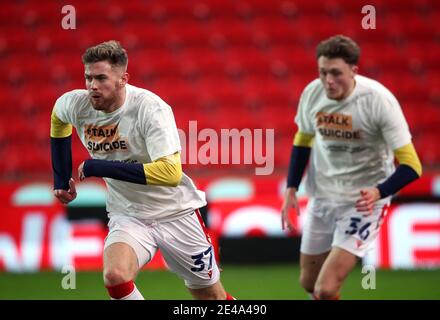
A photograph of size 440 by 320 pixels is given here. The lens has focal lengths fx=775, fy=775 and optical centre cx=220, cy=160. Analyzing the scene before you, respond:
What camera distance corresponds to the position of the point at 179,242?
4.88 metres

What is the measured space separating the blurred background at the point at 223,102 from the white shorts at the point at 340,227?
5.50 ft

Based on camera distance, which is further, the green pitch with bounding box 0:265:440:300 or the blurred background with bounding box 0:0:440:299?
the blurred background with bounding box 0:0:440:299

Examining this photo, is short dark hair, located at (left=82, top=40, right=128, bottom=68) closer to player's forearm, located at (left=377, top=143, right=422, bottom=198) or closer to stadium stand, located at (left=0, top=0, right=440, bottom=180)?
player's forearm, located at (left=377, top=143, right=422, bottom=198)

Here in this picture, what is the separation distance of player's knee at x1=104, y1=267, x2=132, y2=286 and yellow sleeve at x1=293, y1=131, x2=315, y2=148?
1.96 metres

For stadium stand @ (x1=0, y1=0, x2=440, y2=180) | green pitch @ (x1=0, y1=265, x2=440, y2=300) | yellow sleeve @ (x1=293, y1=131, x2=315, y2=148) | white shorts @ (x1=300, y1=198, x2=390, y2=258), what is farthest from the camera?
stadium stand @ (x1=0, y1=0, x2=440, y2=180)

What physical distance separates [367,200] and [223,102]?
280 inches

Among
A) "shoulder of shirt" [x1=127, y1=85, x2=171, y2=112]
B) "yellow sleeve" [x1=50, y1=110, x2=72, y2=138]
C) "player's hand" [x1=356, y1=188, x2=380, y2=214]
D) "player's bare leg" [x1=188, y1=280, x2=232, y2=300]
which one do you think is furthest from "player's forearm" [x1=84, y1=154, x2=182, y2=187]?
"player's hand" [x1=356, y1=188, x2=380, y2=214]

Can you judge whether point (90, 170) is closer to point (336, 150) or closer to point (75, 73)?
point (336, 150)

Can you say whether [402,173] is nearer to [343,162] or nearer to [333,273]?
[343,162]

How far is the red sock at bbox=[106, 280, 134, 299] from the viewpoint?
4395mm

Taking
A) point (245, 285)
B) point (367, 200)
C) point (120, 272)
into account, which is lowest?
point (245, 285)

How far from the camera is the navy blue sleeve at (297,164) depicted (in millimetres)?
5820

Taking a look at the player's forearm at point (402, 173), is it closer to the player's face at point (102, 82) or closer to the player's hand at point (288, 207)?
the player's hand at point (288, 207)

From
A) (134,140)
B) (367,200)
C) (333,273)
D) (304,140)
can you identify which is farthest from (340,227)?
(134,140)
